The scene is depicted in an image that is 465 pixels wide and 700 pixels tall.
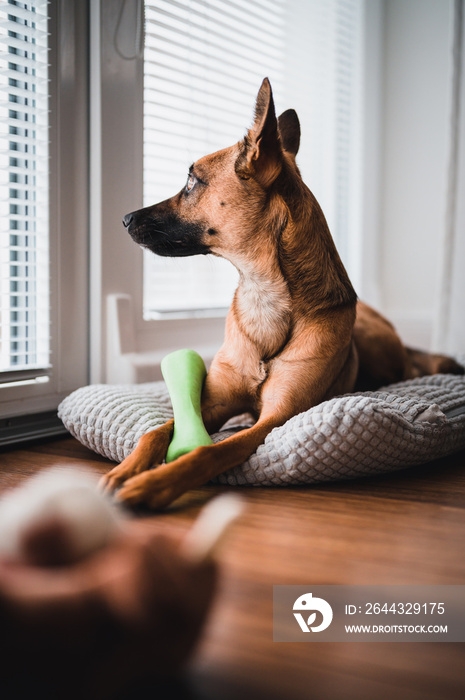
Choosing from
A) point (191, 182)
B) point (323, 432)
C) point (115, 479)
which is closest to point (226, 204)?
point (191, 182)

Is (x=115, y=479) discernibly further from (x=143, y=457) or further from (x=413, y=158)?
(x=413, y=158)

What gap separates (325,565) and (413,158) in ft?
9.56

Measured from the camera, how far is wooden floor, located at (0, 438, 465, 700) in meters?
0.61

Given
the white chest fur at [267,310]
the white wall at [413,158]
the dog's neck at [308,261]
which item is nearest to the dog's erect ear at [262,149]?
the dog's neck at [308,261]

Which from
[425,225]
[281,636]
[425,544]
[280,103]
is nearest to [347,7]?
[280,103]

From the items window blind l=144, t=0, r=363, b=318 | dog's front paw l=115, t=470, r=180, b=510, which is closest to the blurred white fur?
dog's front paw l=115, t=470, r=180, b=510

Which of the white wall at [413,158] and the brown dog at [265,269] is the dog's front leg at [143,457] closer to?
the brown dog at [265,269]

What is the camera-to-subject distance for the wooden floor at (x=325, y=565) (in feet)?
1.99

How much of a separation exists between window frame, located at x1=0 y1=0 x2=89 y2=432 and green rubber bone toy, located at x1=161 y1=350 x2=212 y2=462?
19.7 inches

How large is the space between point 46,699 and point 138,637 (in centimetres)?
10

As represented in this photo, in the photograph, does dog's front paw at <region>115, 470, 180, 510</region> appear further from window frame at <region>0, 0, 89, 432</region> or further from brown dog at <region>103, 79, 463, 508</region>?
window frame at <region>0, 0, 89, 432</region>

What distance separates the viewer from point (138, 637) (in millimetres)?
519

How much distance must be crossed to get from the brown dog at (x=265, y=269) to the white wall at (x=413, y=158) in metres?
1.87

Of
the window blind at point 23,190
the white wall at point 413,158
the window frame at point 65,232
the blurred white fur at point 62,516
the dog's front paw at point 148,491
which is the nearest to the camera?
the blurred white fur at point 62,516
